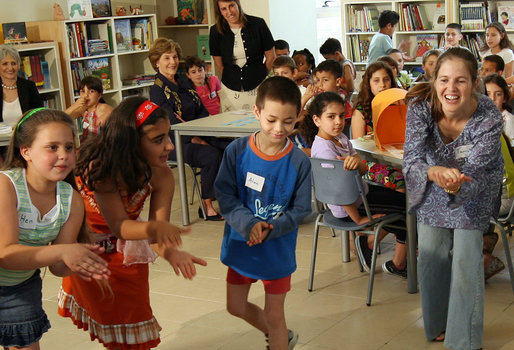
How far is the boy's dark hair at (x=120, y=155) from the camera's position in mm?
2301

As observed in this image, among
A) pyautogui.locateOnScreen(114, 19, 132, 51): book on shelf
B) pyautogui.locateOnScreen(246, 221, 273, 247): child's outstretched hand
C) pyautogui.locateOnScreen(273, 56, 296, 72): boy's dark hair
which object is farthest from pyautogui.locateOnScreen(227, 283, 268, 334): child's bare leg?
pyautogui.locateOnScreen(114, 19, 132, 51): book on shelf

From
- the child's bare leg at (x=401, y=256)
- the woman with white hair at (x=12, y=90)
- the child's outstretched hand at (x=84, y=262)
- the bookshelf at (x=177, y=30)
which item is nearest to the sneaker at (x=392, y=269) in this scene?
the child's bare leg at (x=401, y=256)

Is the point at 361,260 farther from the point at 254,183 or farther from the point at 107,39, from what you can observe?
the point at 107,39

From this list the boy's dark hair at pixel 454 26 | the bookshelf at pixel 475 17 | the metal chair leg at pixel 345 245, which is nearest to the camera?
the metal chair leg at pixel 345 245

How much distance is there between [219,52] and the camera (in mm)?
6246

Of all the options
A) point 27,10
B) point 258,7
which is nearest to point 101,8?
point 27,10

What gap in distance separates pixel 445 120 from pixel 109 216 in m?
1.38

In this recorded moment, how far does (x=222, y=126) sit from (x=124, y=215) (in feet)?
8.79

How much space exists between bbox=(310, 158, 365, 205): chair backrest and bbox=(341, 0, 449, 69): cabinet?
556 cm

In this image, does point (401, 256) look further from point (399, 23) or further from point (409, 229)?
point (399, 23)

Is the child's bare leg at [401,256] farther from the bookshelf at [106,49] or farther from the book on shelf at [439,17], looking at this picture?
the book on shelf at [439,17]

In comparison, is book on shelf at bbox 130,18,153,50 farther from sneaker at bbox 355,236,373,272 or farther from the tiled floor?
sneaker at bbox 355,236,373,272

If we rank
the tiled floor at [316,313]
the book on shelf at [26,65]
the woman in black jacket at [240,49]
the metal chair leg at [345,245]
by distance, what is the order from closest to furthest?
the tiled floor at [316,313] → the metal chair leg at [345,245] → the woman in black jacket at [240,49] → the book on shelf at [26,65]

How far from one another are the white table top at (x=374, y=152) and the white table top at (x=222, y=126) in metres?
0.99
